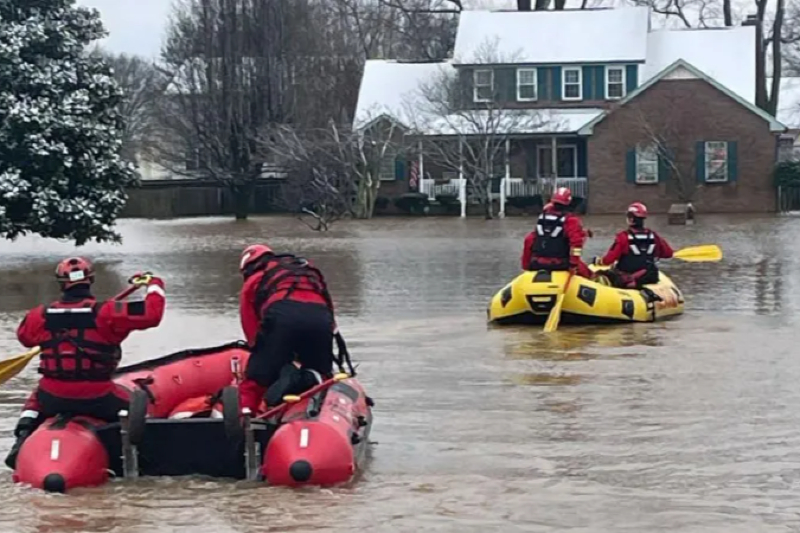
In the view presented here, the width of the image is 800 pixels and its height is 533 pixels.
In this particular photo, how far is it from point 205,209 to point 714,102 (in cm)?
2258

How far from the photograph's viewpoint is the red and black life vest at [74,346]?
9.12 meters

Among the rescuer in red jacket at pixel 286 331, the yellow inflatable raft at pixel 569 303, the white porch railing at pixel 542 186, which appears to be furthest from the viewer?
the white porch railing at pixel 542 186

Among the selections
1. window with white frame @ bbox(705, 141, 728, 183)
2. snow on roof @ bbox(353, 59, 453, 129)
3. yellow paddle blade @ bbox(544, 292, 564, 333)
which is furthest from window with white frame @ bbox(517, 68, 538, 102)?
yellow paddle blade @ bbox(544, 292, 564, 333)

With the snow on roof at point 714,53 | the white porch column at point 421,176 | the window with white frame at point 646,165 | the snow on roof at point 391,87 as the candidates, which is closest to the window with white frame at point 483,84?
the snow on roof at point 391,87

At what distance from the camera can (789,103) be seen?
66500mm

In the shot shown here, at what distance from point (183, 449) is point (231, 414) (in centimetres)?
50

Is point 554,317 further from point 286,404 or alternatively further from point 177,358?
point 286,404

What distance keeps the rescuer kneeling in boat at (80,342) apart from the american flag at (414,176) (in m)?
45.4

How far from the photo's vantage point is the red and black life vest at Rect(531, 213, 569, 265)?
679 inches

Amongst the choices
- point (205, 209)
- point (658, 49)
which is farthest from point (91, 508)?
point (205, 209)

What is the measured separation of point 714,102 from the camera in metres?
50.9

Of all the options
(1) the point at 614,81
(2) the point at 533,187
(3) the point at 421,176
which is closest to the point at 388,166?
(3) the point at 421,176

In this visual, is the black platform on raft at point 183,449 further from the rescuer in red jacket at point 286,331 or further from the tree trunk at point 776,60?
the tree trunk at point 776,60

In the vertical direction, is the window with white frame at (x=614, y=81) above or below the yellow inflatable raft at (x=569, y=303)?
above
